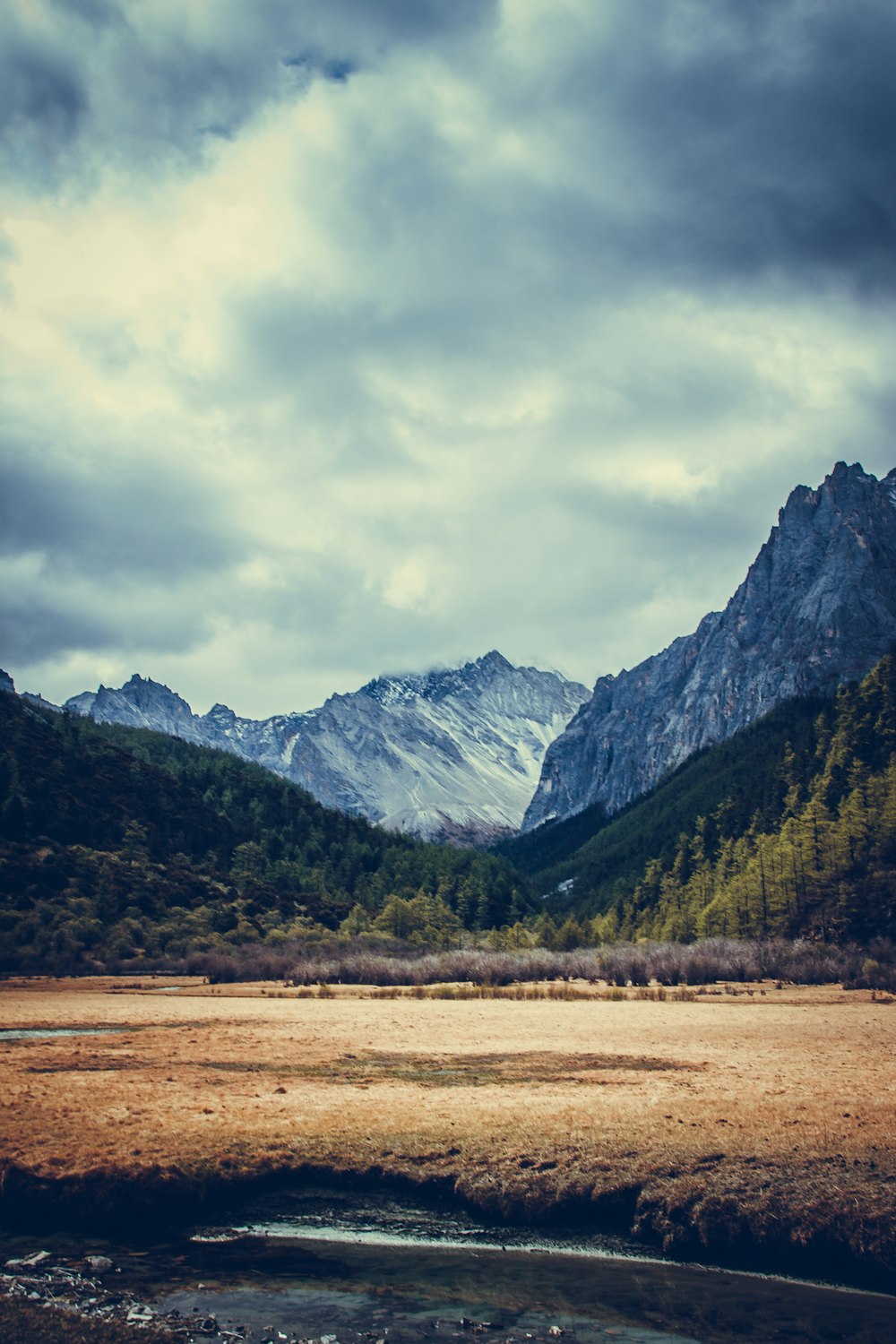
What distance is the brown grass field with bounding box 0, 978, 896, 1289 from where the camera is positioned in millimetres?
22609

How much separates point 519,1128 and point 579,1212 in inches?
181

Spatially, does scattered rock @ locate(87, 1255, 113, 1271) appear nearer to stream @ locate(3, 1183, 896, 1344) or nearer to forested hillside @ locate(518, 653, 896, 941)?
stream @ locate(3, 1183, 896, 1344)

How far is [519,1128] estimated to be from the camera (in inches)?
1104

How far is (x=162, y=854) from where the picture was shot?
531 feet

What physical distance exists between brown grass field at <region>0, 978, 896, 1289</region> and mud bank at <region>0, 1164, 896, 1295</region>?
0.05 metres

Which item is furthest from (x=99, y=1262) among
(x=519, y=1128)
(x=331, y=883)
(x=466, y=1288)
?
(x=331, y=883)

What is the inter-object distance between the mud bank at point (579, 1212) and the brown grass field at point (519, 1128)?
5 centimetres

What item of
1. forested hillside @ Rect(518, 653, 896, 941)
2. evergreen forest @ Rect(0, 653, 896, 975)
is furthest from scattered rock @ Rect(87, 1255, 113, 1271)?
forested hillside @ Rect(518, 653, 896, 941)

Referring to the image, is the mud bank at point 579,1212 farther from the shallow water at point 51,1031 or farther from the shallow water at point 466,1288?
the shallow water at point 51,1031

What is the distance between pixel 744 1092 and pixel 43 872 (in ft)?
396

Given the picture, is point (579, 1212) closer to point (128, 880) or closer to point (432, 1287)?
point (432, 1287)

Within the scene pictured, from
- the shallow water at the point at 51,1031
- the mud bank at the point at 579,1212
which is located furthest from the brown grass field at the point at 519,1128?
the shallow water at the point at 51,1031

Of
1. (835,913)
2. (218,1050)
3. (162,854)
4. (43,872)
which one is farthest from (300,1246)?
(162,854)

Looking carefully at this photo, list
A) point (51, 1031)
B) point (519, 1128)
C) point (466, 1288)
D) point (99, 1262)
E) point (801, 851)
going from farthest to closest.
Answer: point (801, 851)
point (51, 1031)
point (519, 1128)
point (99, 1262)
point (466, 1288)
